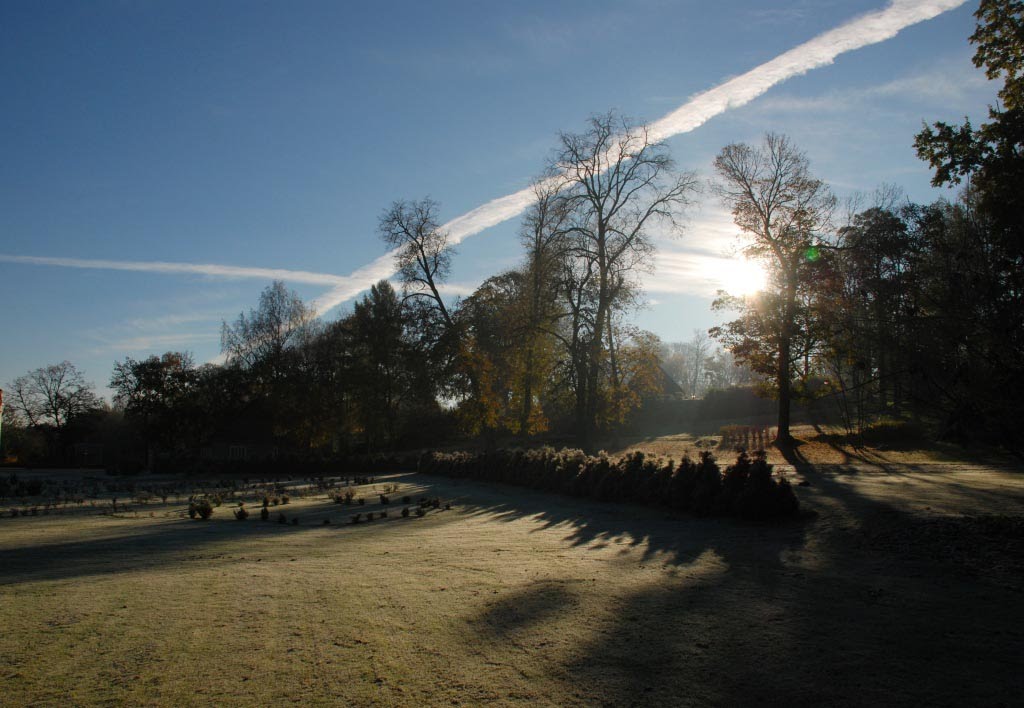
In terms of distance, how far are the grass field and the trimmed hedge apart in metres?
0.57

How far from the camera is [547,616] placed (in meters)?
5.04

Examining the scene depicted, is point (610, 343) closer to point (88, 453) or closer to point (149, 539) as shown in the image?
point (149, 539)

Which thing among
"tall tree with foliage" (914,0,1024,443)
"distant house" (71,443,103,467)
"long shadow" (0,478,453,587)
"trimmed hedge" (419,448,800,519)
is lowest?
"distant house" (71,443,103,467)

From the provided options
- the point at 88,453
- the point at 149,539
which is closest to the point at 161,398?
the point at 88,453

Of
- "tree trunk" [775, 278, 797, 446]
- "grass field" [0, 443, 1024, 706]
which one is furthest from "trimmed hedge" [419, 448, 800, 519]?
"tree trunk" [775, 278, 797, 446]

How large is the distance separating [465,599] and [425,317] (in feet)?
102

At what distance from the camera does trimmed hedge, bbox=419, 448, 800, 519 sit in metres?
9.43

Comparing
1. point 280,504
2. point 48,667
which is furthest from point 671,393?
point 48,667

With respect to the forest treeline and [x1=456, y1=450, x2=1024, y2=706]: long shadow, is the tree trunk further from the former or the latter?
[x1=456, y1=450, x2=1024, y2=706]: long shadow

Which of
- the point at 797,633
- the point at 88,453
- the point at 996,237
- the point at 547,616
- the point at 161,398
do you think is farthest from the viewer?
the point at 88,453

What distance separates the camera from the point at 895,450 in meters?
21.3

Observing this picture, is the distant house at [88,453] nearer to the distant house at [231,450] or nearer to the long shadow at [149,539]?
the distant house at [231,450]

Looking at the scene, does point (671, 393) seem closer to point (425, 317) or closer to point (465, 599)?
point (425, 317)

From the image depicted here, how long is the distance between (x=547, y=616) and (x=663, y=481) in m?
7.33
